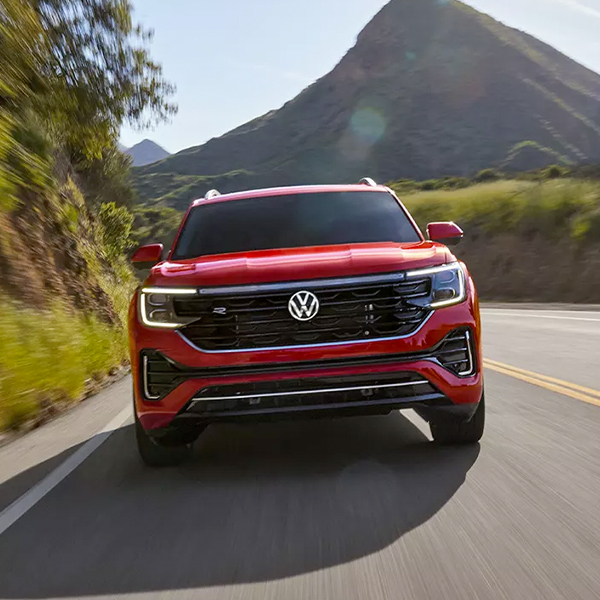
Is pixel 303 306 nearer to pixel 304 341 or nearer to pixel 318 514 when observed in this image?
pixel 304 341

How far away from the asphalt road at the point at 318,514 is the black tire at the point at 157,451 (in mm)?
79

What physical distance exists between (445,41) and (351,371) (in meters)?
136

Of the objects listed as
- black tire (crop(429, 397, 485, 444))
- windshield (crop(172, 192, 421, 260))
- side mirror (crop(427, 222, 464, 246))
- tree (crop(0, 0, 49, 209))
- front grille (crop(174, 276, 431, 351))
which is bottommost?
black tire (crop(429, 397, 485, 444))

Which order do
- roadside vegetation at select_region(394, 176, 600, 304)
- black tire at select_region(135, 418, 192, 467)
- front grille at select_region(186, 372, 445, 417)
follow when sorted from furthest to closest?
roadside vegetation at select_region(394, 176, 600, 304) → black tire at select_region(135, 418, 192, 467) → front grille at select_region(186, 372, 445, 417)

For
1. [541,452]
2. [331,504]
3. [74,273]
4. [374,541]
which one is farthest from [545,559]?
[74,273]

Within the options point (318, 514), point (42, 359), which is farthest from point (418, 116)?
point (318, 514)

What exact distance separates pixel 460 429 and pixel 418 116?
374 feet

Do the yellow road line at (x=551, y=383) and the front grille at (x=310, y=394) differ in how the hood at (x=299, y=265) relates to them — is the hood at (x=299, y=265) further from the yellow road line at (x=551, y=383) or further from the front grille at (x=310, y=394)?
the yellow road line at (x=551, y=383)

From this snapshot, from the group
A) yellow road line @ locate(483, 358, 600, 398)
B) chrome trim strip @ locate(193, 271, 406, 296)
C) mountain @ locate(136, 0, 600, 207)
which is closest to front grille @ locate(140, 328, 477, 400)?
chrome trim strip @ locate(193, 271, 406, 296)

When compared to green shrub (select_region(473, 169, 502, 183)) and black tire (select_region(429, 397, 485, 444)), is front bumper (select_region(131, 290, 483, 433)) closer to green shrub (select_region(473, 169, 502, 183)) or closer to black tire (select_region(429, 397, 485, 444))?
black tire (select_region(429, 397, 485, 444))

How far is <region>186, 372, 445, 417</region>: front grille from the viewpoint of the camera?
200 inches

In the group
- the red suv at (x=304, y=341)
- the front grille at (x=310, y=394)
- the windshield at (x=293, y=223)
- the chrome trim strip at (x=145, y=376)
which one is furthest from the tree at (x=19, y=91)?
the front grille at (x=310, y=394)

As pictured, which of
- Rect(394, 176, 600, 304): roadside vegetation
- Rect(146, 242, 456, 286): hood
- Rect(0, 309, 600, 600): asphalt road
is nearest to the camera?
Rect(0, 309, 600, 600): asphalt road

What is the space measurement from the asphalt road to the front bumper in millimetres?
439
